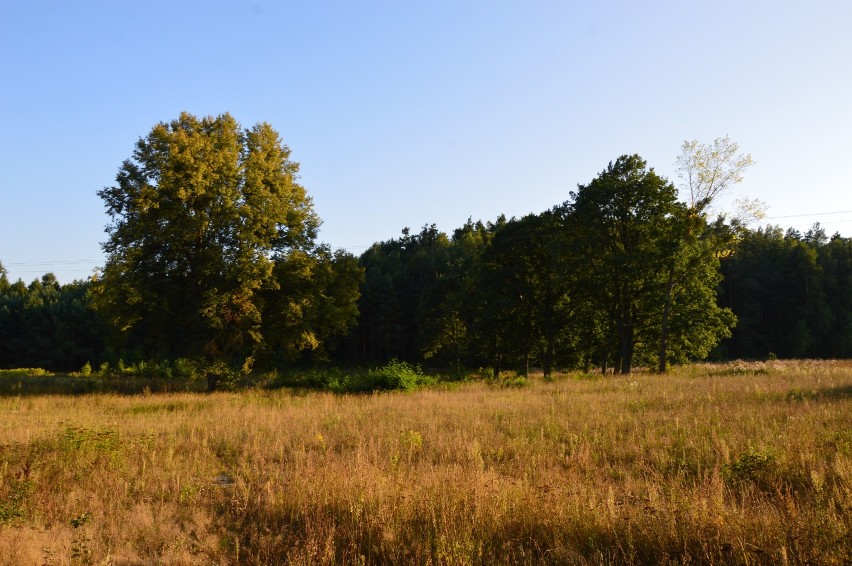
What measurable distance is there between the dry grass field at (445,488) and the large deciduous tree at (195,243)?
11.0m

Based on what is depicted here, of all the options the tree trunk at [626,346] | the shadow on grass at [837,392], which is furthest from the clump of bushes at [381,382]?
the tree trunk at [626,346]

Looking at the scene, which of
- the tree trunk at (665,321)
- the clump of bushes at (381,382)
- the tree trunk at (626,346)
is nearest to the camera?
the clump of bushes at (381,382)

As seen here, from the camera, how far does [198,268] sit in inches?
Result: 979

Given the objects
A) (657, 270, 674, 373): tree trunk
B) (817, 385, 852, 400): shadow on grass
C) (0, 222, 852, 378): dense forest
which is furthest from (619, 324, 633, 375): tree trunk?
(817, 385, 852, 400): shadow on grass

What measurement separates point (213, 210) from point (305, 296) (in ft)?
20.1

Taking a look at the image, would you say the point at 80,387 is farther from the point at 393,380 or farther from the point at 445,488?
the point at 445,488

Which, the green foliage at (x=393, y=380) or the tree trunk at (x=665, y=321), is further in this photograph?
the tree trunk at (x=665, y=321)

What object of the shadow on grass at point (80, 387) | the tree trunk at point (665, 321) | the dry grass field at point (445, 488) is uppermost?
the tree trunk at point (665, 321)

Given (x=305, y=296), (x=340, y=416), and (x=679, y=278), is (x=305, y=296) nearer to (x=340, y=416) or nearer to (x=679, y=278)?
(x=340, y=416)

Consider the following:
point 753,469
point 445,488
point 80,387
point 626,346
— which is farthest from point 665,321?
point 80,387

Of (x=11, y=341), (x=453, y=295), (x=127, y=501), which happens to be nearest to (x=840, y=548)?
(x=127, y=501)

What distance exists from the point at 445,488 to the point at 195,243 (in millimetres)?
22311

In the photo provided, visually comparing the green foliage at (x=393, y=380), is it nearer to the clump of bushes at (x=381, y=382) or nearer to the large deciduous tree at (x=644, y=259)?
the clump of bushes at (x=381, y=382)

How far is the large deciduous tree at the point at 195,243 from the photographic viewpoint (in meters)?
23.3
